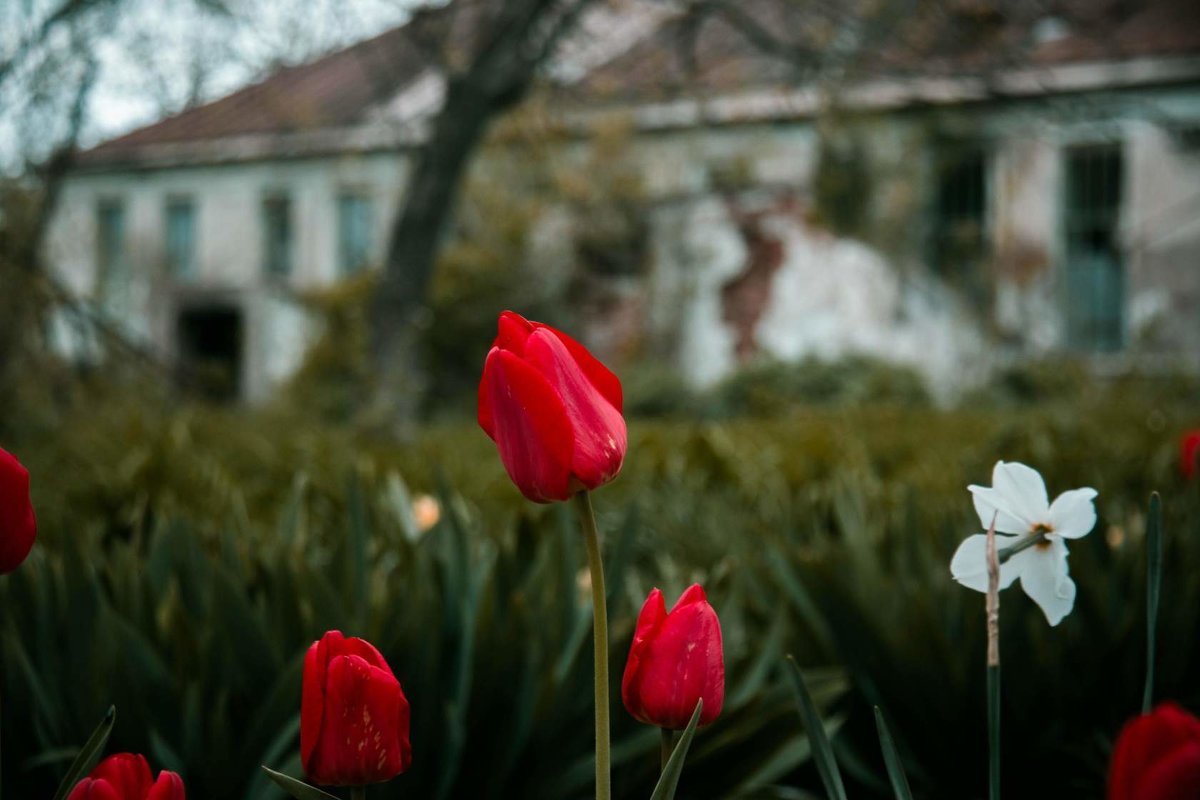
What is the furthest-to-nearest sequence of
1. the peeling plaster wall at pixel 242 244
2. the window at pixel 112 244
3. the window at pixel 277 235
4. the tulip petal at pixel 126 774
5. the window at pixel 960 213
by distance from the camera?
the window at pixel 277 235
the peeling plaster wall at pixel 242 244
the window at pixel 112 244
the window at pixel 960 213
the tulip petal at pixel 126 774

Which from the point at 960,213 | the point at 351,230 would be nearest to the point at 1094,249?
the point at 960,213

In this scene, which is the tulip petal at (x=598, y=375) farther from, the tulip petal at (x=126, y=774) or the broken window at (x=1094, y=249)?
the broken window at (x=1094, y=249)

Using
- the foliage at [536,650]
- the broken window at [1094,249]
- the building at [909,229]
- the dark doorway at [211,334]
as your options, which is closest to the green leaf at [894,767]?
the foliage at [536,650]

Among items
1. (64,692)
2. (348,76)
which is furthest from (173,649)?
(348,76)

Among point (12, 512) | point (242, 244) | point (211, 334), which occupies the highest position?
point (12, 512)

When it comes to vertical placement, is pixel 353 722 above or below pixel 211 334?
above

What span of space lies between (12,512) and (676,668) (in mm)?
285

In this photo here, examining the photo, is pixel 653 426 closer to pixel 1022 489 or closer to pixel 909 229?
pixel 1022 489

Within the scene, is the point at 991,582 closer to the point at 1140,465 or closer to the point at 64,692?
the point at 64,692

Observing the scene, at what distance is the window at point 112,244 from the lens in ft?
52.7

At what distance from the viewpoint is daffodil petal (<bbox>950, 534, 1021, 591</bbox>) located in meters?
0.48

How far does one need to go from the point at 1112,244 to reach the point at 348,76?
A: 1169 cm

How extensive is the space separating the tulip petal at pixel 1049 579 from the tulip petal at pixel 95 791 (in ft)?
1.27

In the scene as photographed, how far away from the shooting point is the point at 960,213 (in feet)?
49.9
